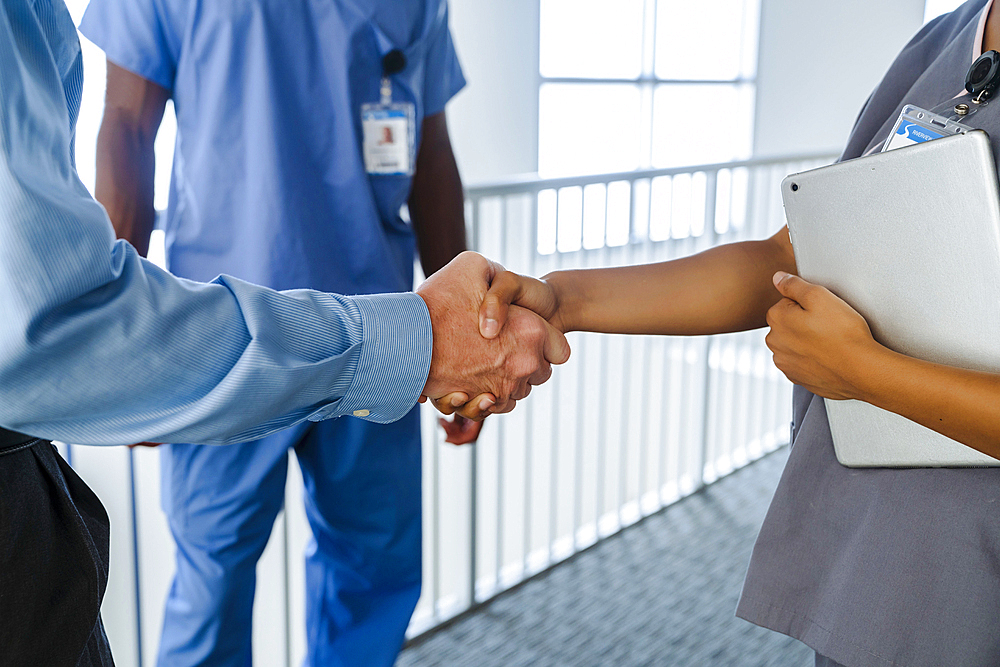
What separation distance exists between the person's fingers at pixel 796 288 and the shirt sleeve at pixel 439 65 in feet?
2.55

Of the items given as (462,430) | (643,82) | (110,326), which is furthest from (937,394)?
(643,82)

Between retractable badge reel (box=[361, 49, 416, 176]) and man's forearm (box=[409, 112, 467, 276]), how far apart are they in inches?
6.8

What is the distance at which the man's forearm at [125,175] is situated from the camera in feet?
3.84

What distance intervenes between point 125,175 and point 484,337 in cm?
61

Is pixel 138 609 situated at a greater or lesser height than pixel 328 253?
lesser

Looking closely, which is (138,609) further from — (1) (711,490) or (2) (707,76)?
(2) (707,76)

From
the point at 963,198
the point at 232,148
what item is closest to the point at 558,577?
the point at 232,148

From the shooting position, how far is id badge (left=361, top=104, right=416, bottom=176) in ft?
4.10

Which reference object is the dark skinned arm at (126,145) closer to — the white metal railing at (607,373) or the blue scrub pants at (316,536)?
the blue scrub pants at (316,536)

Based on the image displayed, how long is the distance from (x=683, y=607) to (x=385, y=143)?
138 centimetres

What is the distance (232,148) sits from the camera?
1176 millimetres

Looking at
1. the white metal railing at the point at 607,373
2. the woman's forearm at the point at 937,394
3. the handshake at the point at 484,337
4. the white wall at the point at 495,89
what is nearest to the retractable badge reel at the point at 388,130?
the handshake at the point at 484,337

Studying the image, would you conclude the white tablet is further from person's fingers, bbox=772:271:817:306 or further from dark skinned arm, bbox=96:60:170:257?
dark skinned arm, bbox=96:60:170:257

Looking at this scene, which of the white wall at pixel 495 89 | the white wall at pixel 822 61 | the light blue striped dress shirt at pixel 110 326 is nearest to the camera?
the light blue striped dress shirt at pixel 110 326
